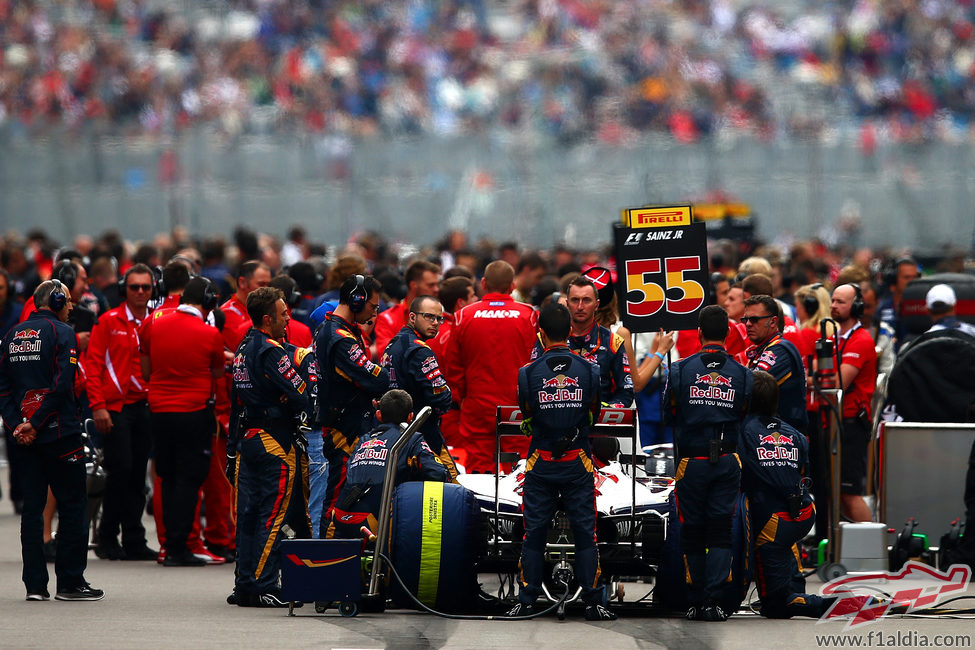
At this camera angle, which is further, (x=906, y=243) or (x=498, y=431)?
(x=906, y=243)

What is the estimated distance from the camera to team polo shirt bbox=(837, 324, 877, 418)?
938 centimetres

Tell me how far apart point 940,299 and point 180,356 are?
500 centimetres

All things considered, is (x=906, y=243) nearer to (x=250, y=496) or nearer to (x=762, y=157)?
(x=762, y=157)

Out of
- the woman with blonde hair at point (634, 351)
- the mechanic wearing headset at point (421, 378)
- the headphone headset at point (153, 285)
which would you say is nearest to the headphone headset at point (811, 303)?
the woman with blonde hair at point (634, 351)

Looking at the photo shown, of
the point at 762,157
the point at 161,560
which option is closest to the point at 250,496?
the point at 161,560

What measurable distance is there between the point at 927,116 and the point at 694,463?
2603 centimetres

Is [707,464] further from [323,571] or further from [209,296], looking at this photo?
[209,296]

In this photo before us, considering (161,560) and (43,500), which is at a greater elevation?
(43,500)

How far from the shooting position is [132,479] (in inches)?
371

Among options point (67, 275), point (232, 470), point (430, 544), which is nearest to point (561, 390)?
point (430, 544)

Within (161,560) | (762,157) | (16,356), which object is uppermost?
(762,157)

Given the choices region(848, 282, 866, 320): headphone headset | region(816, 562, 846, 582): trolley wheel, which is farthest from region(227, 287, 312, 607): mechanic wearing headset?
region(848, 282, 866, 320): headphone headset

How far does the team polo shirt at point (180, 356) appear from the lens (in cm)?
884

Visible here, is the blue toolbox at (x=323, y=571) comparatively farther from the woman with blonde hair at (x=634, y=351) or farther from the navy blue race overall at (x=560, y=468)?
the woman with blonde hair at (x=634, y=351)
